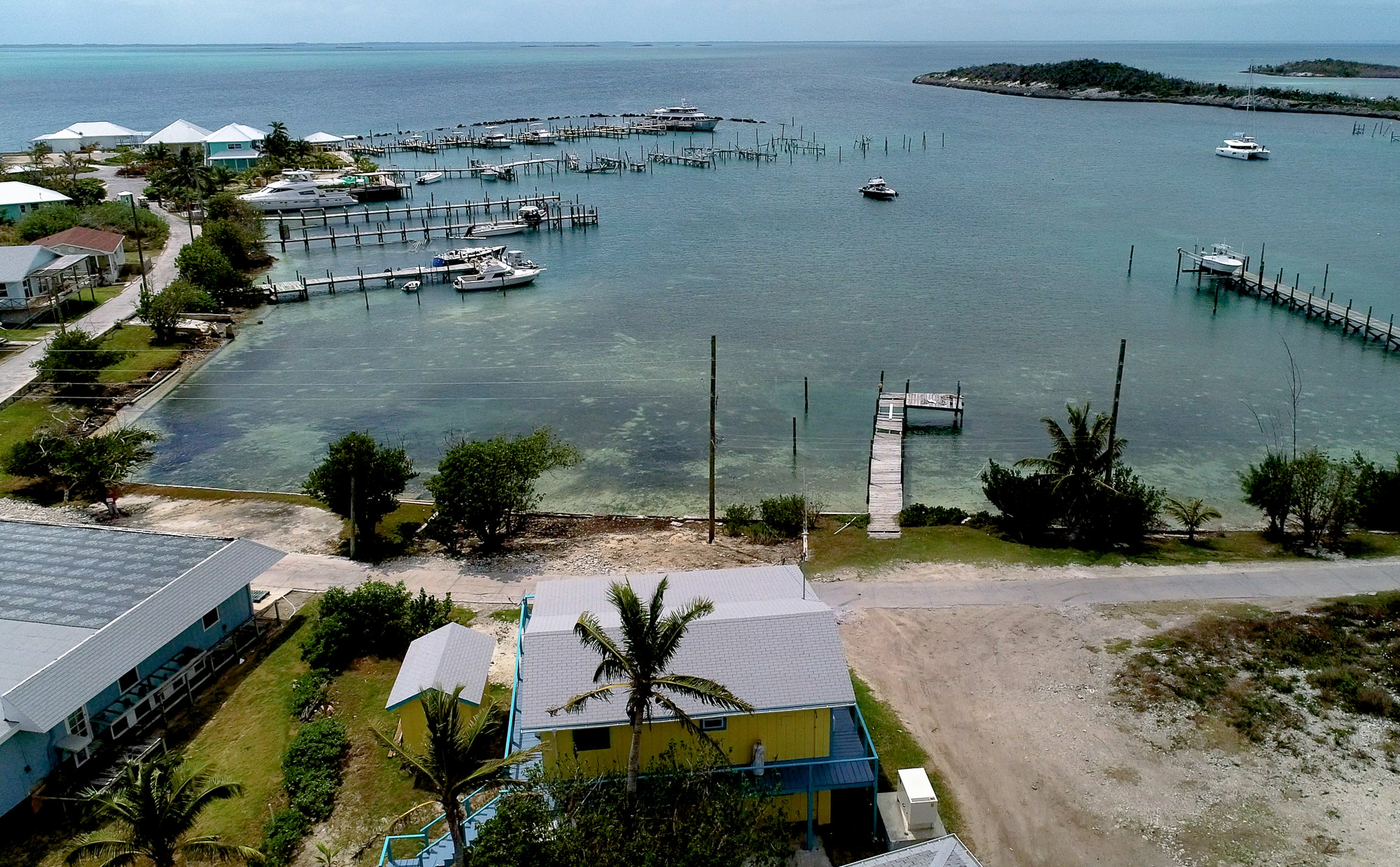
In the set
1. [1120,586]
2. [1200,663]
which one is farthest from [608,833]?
[1120,586]

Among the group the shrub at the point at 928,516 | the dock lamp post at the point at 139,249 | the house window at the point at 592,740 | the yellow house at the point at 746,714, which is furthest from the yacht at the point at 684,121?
the house window at the point at 592,740

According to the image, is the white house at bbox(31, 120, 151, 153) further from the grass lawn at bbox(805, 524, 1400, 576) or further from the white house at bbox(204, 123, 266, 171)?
the grass lawn at bbox(805, 524, 1400, 576)

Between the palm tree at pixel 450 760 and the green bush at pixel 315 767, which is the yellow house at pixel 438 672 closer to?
the green bush at pixel 315 767

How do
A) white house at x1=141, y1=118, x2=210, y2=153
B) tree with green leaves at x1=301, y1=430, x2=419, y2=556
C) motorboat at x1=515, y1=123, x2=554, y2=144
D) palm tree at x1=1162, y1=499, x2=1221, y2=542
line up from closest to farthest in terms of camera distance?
tree with green leaves at x1=301, y1=430, x2=419, y2=556 < palm tree at x1=1162, y1=499, x2=1221, y2=542 < white house at x1=141, y1=118, x2=210, y2=153 < motorboat at x1=515, y1=123, x2=554, y2=144

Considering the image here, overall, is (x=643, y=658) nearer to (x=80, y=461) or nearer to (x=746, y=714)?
(x=746, y=714)

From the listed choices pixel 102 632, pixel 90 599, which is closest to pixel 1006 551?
pixel 102 632

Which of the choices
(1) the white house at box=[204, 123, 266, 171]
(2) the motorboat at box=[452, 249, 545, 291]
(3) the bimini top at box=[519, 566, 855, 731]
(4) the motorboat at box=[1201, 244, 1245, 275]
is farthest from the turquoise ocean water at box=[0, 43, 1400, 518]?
(1) the white house at box=[204, 123, 266, 171]
